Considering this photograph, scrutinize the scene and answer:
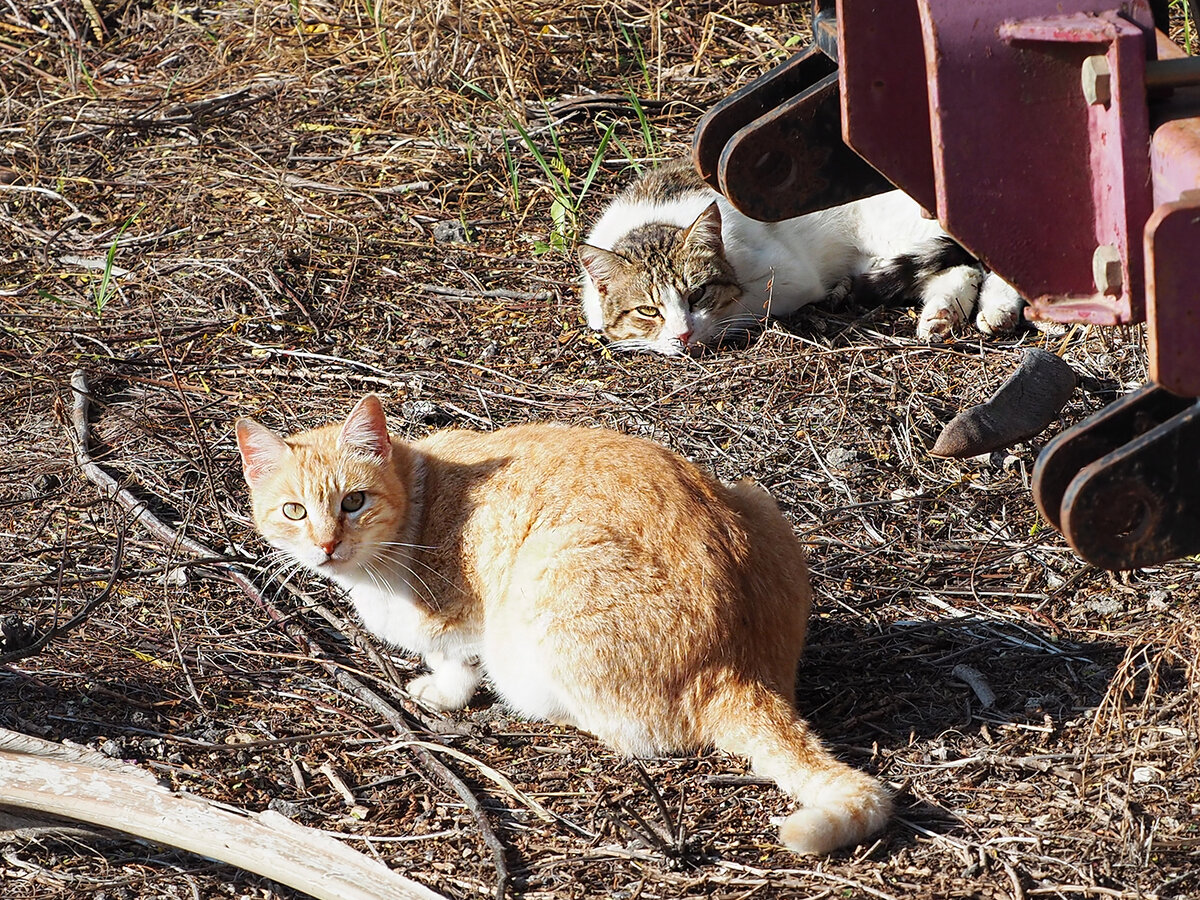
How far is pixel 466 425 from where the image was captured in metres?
4.82

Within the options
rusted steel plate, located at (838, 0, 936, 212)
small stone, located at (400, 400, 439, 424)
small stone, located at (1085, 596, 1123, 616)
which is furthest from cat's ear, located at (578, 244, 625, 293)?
rusted steel plate, located at (838, 0, 936, 212)

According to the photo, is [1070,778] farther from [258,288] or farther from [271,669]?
[258,288]

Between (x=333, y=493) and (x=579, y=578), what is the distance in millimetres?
861

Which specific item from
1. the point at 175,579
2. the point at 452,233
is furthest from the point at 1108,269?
the point at 452,233

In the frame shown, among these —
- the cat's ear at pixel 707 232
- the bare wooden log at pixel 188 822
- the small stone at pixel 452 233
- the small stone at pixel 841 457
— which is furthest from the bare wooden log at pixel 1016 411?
the small stone at pixel 452 233

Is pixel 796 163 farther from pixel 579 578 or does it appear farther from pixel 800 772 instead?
pixel 800 772

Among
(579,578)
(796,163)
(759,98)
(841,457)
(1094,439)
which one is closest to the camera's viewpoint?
(1094,439)

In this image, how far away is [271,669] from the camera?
12.1 ft

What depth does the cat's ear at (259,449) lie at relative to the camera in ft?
12.0

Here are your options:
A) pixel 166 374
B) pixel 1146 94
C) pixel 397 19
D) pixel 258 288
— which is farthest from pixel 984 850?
pixel 397 19

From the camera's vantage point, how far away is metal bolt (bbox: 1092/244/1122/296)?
70.0 inches

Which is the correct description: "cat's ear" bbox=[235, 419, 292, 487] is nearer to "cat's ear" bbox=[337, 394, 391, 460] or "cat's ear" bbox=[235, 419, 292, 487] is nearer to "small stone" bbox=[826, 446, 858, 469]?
"cat's ear" bbox=[337, 394, 391, 460]

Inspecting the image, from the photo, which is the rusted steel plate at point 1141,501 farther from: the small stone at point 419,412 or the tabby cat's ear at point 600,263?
the tabby cat's ear at point 600,263

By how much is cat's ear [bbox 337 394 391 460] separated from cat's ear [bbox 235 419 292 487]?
0.19 meters
